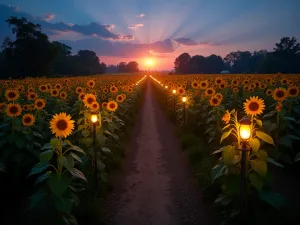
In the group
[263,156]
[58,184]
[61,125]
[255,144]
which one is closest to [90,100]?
[61,125]

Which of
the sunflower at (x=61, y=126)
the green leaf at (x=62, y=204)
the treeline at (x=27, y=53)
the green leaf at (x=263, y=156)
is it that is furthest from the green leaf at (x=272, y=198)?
the treeline at (x=27, y=53)

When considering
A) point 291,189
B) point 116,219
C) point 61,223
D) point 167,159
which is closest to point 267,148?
point 291,189

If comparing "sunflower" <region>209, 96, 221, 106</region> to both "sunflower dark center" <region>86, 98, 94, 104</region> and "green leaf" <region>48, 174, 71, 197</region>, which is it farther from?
"green leaf" <region>48, 174, 71, 197</region>

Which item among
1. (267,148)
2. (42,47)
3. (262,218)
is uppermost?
(42,47)

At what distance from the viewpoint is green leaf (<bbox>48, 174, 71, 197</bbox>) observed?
13.0ft

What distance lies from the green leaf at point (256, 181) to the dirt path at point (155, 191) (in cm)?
165

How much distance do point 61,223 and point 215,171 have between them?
8.95ft

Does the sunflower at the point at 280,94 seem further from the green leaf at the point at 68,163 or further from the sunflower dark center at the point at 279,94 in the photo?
the green leaf at the point at 68,163

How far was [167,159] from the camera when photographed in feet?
32.0

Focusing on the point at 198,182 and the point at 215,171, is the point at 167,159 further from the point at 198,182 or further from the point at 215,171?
the point at 215,171

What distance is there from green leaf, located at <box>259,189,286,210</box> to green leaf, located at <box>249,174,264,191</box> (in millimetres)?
162

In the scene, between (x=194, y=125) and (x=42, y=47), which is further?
(x=42, y=47)

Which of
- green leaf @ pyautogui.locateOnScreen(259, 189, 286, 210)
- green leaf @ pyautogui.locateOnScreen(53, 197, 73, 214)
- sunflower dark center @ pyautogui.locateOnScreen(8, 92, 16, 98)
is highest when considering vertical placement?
sunflower dark center @ pyautogui.locateOnScreen(8, 92, 16, 98)

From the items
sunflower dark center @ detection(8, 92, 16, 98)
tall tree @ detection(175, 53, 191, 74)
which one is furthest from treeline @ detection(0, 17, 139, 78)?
tall tree @ detection(175, 53, 191, 74)
